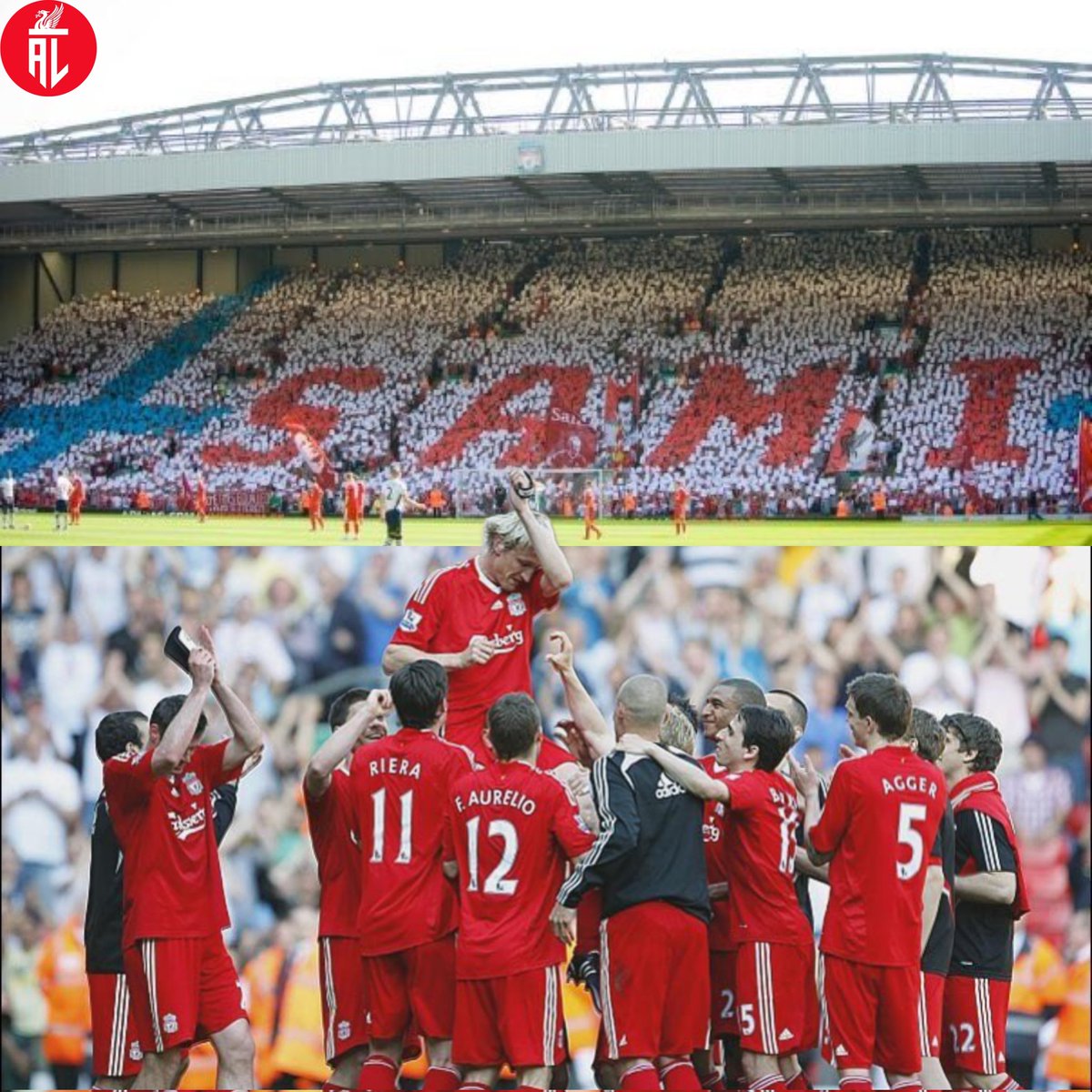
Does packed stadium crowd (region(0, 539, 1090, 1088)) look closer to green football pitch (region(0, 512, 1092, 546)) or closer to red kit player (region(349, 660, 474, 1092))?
red kit player (region(349, 660, 474, 1092))

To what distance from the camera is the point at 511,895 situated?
18.6ft

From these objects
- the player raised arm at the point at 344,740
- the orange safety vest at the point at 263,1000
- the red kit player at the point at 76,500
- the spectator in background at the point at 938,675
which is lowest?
the orange safety vest at the point at 263,1000

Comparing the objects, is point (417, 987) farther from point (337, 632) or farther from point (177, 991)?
point (337, 632)

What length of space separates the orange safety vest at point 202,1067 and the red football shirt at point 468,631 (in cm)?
296

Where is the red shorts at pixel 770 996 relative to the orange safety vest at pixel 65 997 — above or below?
above

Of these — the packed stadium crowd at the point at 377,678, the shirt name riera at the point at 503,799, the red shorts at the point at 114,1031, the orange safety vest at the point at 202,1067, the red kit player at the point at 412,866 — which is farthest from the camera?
the packed stadium crowd at the point at 377,678

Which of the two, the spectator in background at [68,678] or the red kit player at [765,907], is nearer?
the red kit player at [765,907]

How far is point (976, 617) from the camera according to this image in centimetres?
954

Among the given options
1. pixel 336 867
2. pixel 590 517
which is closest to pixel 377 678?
pixel 336 867

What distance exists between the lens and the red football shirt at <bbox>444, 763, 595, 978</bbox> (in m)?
5.61

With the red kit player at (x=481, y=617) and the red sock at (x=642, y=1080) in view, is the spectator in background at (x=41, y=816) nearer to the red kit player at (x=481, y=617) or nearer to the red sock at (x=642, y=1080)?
the red kit player at (x=481, y=617)

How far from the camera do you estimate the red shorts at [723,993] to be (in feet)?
20.9

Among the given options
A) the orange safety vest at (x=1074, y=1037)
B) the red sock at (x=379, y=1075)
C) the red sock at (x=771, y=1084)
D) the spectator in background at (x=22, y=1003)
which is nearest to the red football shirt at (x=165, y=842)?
the red sock at (x=379, y=1075)

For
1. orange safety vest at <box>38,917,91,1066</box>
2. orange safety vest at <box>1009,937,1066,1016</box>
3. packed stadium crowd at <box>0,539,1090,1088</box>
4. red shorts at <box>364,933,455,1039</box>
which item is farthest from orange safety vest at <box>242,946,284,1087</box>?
orange safety vest at <box>1009,937,1066,1016</box>
